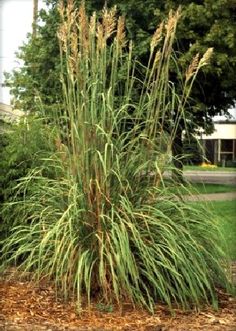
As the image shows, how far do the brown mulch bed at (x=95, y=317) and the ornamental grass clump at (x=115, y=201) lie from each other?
12 cm

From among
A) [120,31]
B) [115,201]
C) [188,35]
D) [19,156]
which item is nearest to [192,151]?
[115,201]

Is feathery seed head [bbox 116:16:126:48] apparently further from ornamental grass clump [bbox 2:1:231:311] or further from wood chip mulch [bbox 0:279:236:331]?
wood chip mulch [bbox 0:279:236:331]

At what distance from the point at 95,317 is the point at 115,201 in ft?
3.08

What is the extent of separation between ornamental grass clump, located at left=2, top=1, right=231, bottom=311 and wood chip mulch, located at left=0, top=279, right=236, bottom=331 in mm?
118

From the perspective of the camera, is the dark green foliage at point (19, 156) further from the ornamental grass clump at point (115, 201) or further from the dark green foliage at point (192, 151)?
the dark green foliage at point (192, 151)

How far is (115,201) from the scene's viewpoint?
4695mm

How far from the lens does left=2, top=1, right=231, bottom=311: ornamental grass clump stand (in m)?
4.52

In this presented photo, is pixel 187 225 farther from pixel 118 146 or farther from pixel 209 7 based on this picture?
pixel 209 7

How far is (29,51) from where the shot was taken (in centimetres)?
2242

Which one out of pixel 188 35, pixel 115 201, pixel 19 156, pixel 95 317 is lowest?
pixel 95 317

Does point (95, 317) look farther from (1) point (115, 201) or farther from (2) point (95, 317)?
(1) point (115, 201)

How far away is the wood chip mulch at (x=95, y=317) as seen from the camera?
421 cm

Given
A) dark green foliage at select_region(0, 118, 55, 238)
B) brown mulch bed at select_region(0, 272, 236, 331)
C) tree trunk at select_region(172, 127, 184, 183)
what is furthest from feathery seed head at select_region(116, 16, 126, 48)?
brown mulch bed at select_region(0, 272, 236, 331)

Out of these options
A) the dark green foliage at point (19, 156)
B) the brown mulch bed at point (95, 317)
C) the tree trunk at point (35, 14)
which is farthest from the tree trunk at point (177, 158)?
the tree trunk at point (35, 14)
